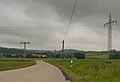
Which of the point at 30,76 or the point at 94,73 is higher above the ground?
the point at 94,73

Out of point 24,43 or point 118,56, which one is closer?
point 24,43

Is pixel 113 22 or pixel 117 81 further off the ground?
pixel 113 22

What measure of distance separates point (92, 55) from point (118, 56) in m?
25.8

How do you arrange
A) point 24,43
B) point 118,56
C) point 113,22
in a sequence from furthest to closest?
point 118,56
point 24,43
point 113,22

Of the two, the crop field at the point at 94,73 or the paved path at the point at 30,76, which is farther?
the paved path at the point at 30,76

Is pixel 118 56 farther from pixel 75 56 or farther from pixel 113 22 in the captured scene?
pixel 113 22

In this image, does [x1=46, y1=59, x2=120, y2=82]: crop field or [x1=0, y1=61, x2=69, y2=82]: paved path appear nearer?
[x1=46, y1=59, x2=120, y2=82]: crop field

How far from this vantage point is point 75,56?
627 ft

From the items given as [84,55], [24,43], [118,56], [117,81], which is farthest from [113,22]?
[84,55]

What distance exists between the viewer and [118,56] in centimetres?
16262

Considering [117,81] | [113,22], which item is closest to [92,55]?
[113,22]

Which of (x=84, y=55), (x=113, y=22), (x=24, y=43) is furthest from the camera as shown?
(x=84, y=55)

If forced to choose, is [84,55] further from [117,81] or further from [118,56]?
[117,81]

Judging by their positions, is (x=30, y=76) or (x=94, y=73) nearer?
(x=30, y=76)
